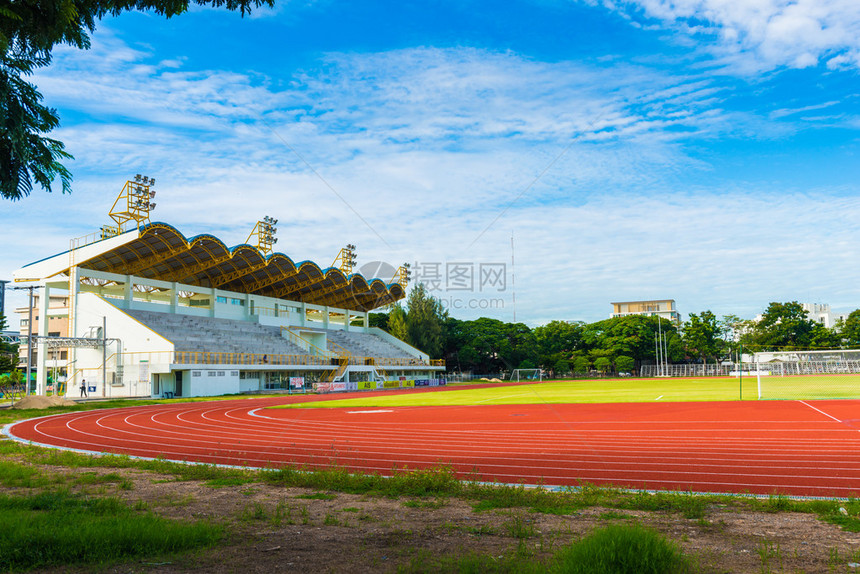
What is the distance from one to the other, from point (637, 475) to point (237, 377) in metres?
44.7

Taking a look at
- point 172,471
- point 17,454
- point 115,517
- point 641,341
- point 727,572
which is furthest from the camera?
point 641,341

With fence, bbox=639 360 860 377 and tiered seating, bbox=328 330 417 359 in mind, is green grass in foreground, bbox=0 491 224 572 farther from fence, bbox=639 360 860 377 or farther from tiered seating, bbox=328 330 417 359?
tiered seating, bbox=328 330 417 359

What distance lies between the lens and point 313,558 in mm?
5668

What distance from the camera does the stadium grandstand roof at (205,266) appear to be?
1984 inches

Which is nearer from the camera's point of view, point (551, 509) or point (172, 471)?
point (551, 509)

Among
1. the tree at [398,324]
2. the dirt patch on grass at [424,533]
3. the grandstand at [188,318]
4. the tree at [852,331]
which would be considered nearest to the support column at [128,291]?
the grandstand at [188,318]

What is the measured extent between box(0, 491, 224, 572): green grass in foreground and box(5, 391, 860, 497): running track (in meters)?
4.55

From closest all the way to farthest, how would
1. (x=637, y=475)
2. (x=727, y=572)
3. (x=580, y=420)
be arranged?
(x=727, y=572) < (x=637, y=475) < (x=580, y=420)

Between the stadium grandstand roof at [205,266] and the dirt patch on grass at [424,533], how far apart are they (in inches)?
1849

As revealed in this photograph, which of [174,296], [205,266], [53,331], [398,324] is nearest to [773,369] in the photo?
[398,324]

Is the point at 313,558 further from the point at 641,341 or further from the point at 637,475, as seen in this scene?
the point at 641,341

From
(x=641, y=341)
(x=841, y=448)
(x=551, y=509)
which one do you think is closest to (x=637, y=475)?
(x=551, y=509)

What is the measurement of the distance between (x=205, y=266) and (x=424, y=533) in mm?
56196

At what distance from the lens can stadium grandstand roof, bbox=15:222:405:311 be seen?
50.4m
